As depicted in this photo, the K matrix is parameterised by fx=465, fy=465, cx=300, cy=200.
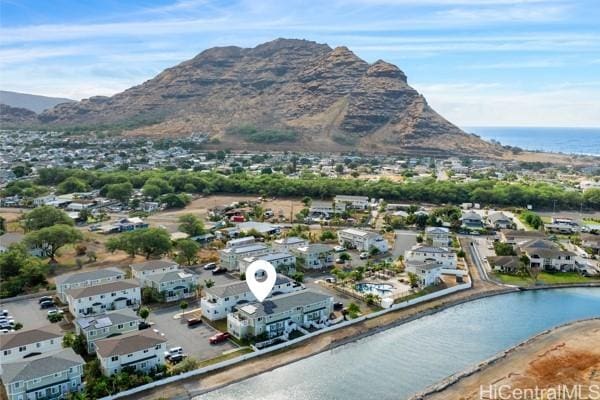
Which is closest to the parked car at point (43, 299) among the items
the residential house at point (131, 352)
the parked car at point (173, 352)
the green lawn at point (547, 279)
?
the residential house at point (131, 352)

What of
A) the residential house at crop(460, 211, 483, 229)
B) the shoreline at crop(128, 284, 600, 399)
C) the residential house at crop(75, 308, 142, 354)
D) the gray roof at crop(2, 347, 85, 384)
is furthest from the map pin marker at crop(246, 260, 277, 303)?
the residential house at crop(460, 211, 483, 229)

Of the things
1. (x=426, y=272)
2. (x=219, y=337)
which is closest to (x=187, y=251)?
(x=219, y=337)

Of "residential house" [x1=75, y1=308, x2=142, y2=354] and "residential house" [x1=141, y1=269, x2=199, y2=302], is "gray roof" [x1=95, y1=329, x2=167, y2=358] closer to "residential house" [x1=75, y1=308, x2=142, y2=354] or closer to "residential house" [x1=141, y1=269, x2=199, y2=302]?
"residential house" [x1=75, y1=308, x2=142, y2=354]

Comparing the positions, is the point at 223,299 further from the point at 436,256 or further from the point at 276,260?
the point at 436,256

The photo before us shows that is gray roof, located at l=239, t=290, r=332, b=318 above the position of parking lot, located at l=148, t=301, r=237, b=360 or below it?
above

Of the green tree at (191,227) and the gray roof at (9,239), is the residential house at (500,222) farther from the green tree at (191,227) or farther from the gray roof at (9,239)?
the gray roof at (9,239)

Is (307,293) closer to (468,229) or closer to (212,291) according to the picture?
(212,291)
